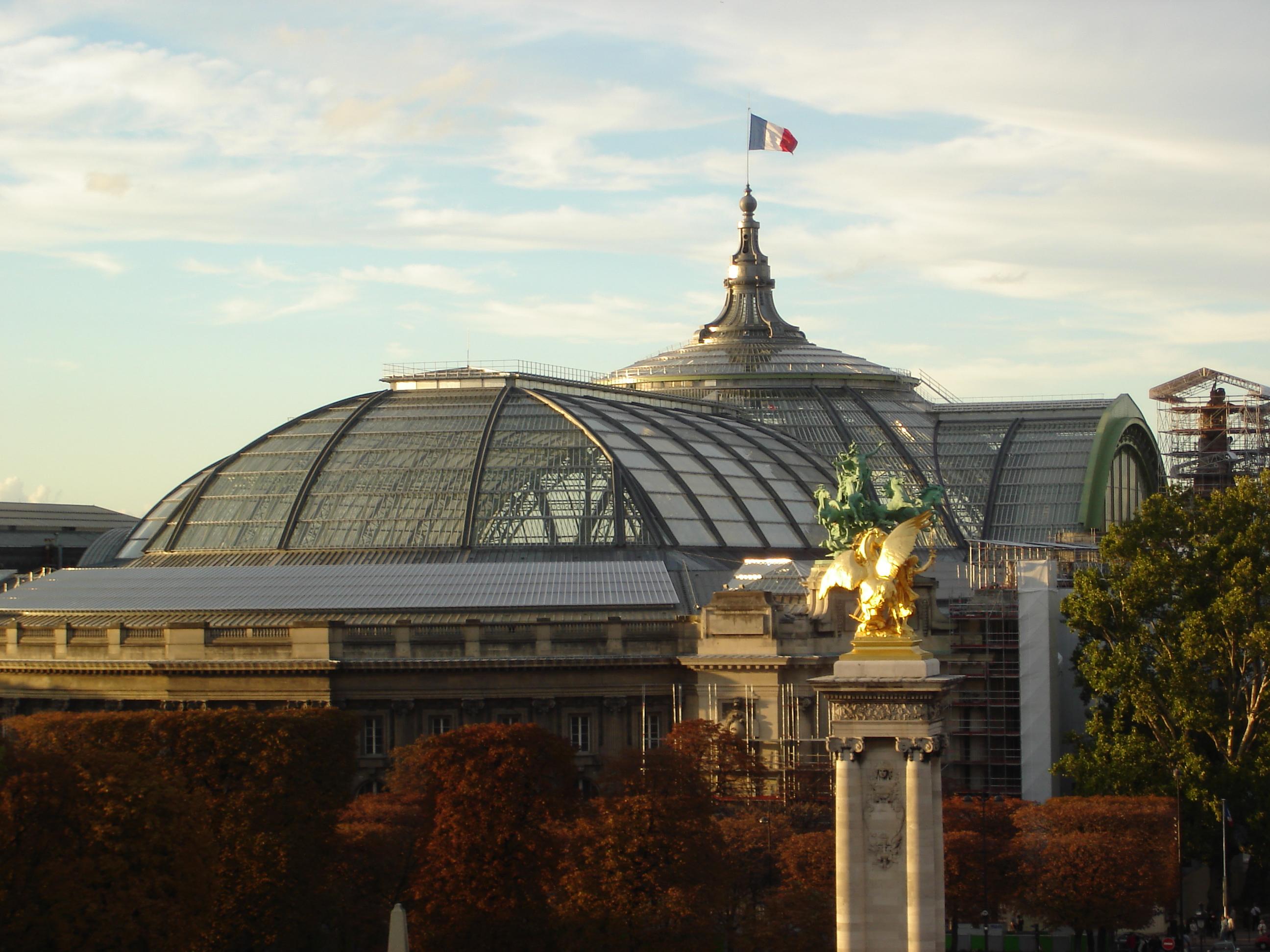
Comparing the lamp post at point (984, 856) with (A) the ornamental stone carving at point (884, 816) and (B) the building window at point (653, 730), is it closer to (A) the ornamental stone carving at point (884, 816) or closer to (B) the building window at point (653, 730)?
(B) the building window at point (653, 730)

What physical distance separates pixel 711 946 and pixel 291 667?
114ft

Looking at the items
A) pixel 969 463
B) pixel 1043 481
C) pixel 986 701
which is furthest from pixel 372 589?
pixel 1043 481

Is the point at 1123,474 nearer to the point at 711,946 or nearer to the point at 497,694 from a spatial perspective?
the point at 497,694

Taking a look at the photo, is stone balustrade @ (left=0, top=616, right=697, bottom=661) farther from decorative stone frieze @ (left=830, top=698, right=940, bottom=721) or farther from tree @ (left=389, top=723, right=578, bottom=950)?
decorative stone frieze @ (left=830, top=698, right=940, bottom=721)

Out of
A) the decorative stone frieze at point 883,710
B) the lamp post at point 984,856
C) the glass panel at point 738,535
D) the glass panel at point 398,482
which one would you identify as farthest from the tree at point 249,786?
the glass panel at point 738,535

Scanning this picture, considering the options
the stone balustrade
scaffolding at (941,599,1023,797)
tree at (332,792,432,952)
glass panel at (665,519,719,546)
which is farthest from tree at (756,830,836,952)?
glass panel at (665,519,719,546)

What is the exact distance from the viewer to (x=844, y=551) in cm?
5925

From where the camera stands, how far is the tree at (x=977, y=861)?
87000mm

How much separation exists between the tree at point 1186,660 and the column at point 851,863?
4469 centimetres

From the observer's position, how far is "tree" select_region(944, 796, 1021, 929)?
8700cm

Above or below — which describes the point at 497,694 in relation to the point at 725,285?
below

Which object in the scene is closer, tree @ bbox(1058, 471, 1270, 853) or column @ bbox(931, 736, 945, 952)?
column @ bbox(931, 736, 945, 952)

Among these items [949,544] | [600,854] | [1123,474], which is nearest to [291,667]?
[600,854]

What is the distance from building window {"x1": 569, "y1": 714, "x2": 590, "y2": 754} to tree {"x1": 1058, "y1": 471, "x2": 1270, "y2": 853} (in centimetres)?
2121
